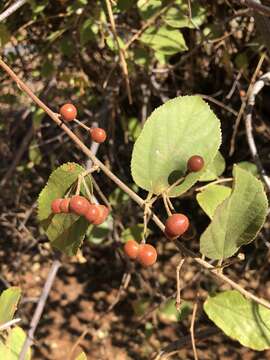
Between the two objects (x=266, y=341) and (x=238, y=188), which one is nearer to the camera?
(x=238, y=188)

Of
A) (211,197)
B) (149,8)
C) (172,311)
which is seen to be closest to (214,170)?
(211,197)

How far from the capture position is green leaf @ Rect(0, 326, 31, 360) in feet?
3.07

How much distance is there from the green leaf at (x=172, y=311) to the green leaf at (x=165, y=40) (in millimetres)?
581

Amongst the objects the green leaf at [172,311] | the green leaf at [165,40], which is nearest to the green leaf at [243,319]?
the green leaf at [172,311]

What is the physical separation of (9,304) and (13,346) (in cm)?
13

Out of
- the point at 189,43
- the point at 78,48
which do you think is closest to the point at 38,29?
the point at 78,48

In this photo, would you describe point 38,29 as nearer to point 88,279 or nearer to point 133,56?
point 133,56

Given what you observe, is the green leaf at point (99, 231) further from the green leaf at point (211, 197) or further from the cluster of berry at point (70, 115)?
the cluster of berry at point (70, 115)

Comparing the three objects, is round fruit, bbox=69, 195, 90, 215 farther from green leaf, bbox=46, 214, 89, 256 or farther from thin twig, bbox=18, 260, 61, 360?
thin twig, bbox=18, 260, 61, 360

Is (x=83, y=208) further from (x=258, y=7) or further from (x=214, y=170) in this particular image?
(x=214, y=170)

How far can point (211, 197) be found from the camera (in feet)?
3.68

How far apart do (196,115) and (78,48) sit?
1.02 m

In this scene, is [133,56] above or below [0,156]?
above

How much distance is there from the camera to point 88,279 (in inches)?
103
